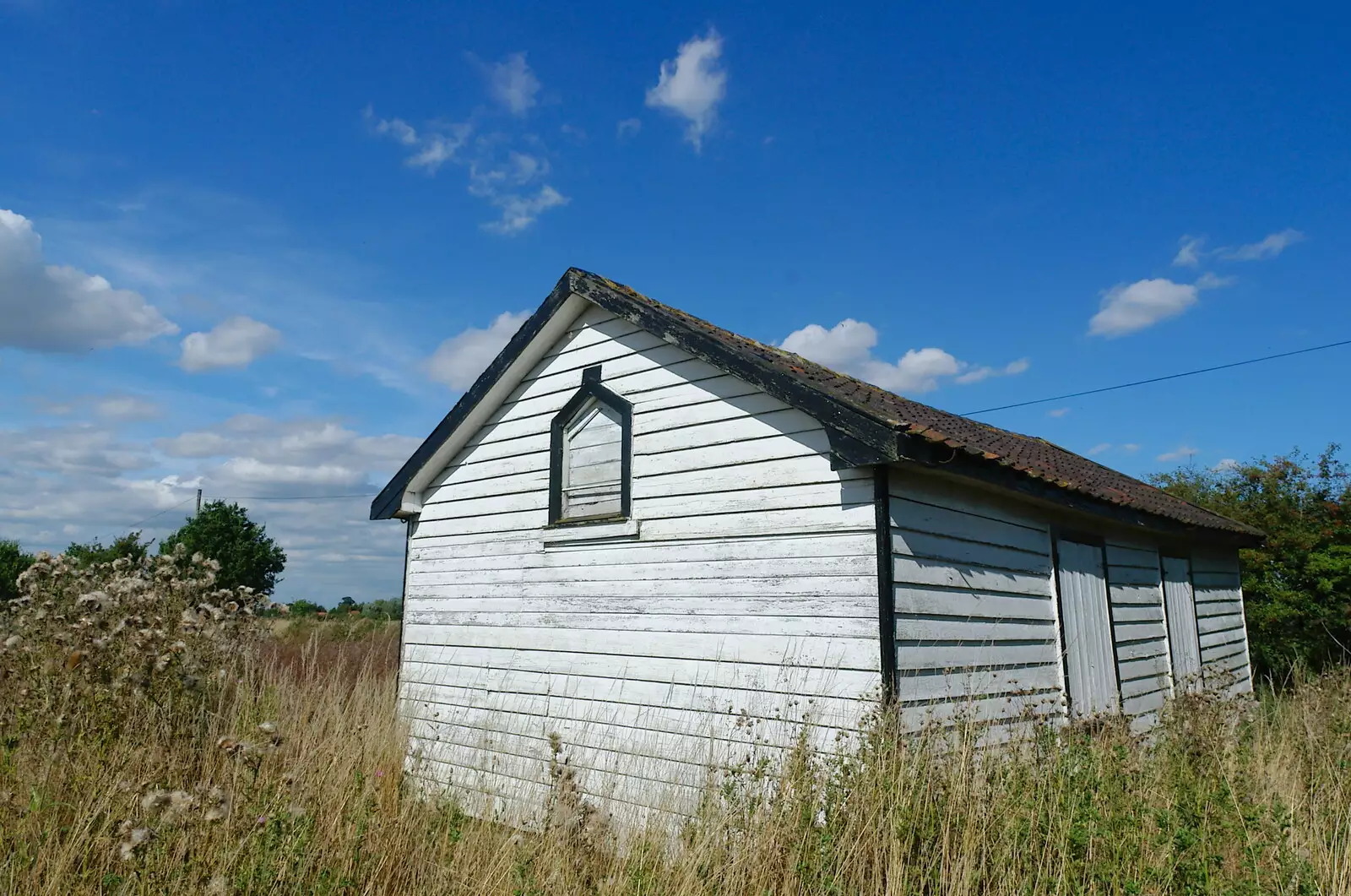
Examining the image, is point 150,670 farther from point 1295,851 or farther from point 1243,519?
point 1243,519

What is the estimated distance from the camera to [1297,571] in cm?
1678

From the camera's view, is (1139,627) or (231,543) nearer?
(1139,627)

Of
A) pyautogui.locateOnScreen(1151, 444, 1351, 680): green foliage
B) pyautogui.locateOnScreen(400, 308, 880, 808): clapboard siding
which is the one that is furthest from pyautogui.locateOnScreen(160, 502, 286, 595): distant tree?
pyautogui.locateOnScreen(1151, 444, 1351, 680): green foliage

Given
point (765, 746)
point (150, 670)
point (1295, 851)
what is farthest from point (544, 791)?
point (1295, 851)

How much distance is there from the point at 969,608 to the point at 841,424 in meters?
1.90

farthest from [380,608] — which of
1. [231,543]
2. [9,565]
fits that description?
[9,565]

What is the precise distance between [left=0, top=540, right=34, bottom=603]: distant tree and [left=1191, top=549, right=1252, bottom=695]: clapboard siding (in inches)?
1328

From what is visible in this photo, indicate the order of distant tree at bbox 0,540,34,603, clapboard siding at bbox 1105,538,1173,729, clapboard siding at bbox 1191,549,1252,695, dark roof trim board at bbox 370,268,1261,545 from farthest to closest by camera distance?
distant tree at bbox 0,540,34,603, clapboard siding at bbox 1191,549,1252,695, clapboard siding at bbox 1105,538,1173,729, dark roof trim board at bbox 370,268,1261,545

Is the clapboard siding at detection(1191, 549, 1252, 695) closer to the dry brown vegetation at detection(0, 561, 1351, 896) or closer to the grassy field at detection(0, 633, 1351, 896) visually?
the dry brown vegetation at detection(0, 561, 1351, 896)

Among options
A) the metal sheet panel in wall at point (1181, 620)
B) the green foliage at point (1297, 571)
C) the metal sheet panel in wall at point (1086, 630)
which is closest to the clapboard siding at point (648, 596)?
the metal sheet panel in wall at point (1086, 630)

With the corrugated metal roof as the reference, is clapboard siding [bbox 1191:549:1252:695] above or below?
below

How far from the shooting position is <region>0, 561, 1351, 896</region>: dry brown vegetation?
148 inches

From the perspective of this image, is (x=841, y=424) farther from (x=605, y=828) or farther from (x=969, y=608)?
(x=605, y=828)

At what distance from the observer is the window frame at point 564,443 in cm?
738
